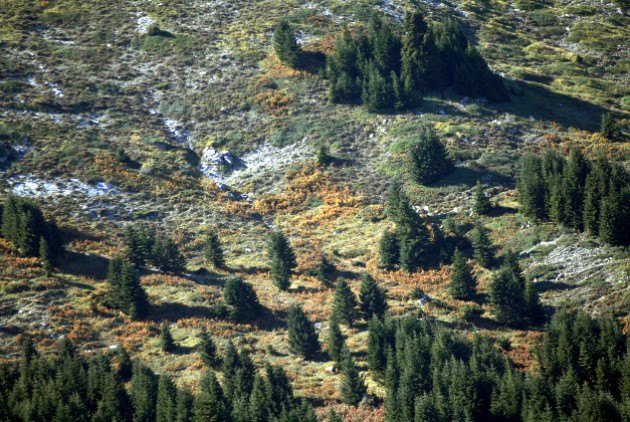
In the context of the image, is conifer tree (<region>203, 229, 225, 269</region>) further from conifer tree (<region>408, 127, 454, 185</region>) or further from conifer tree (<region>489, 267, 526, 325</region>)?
conifer tree (<region>489, 267, 526, 325</region>)

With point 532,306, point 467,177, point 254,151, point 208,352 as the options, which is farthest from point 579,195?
point 254,151

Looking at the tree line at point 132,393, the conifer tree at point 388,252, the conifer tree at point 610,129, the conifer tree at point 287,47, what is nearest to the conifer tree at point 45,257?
the tree line at point 132,393

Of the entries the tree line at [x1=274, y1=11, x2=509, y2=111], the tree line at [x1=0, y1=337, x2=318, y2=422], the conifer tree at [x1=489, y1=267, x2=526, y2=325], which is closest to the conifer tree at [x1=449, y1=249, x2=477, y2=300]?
the conifer tree at [x1=489, y1=267, x2=526, y2=325]

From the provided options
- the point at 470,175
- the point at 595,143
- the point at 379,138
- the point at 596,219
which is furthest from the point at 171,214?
the point at 595,143

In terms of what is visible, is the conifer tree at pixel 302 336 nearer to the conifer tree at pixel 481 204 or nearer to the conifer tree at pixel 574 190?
the conifer tree at pixel 481 204

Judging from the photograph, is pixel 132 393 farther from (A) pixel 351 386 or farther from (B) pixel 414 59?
(B) pixel 414 59

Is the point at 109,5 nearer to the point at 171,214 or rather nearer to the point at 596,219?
the point at 171,214
